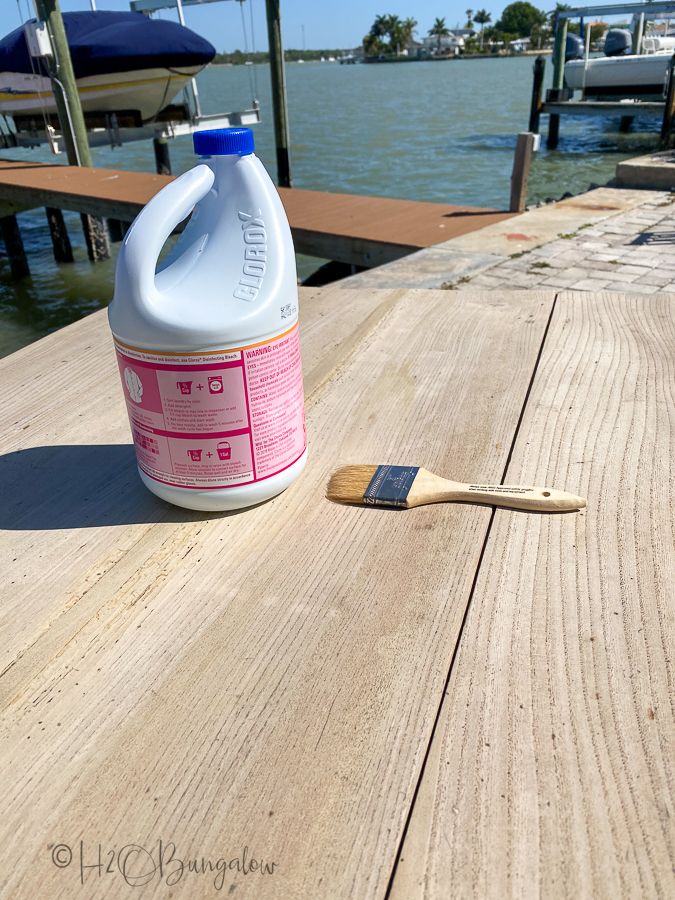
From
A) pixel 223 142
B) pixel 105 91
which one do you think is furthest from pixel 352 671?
pixel 105 91

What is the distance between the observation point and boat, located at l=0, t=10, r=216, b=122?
531 inches

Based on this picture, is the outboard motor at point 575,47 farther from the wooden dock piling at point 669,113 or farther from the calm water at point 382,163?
the wooden dock piling at point 669,113

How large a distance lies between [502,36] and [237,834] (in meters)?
160

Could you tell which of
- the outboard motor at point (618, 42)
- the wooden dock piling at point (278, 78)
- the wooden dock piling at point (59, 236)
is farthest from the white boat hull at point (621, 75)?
the wooden dock piling at point (59, 236)

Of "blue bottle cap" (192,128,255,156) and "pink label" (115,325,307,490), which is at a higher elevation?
"blue bottle cap" (192,128,255,156)

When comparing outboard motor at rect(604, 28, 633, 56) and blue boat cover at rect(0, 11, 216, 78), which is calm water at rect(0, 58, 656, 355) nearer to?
blue boat cover at rect(0, 11, 216, 78)

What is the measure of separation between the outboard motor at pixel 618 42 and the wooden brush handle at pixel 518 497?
26617 millimetres

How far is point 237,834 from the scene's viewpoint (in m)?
0.85

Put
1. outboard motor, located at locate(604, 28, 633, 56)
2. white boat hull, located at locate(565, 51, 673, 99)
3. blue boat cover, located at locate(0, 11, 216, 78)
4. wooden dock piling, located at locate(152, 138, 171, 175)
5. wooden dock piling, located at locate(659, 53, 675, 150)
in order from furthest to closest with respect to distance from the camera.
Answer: outboard motor, located at locate(604, 28, 633, 56), white boat hull, located at locate(565, 51, 673, 99), wooden dock piling, located at locate(152, 138, 171, 175), wooden dock piling, located at locate(659, 53, 675, 150), blue boat cover, located at locate(0, 11, 216, 78)

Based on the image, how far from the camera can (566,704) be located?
101 cm

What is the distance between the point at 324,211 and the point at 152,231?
700 cm

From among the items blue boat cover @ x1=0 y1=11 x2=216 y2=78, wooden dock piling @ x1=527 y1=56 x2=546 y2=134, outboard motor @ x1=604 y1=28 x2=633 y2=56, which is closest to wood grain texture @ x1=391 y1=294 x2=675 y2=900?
blue boat cover @ x1=0 y1=11 x2=216 y2=78

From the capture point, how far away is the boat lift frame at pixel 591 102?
48.8 ft

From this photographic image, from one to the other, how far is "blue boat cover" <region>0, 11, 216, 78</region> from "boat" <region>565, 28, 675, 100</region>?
11781mm
